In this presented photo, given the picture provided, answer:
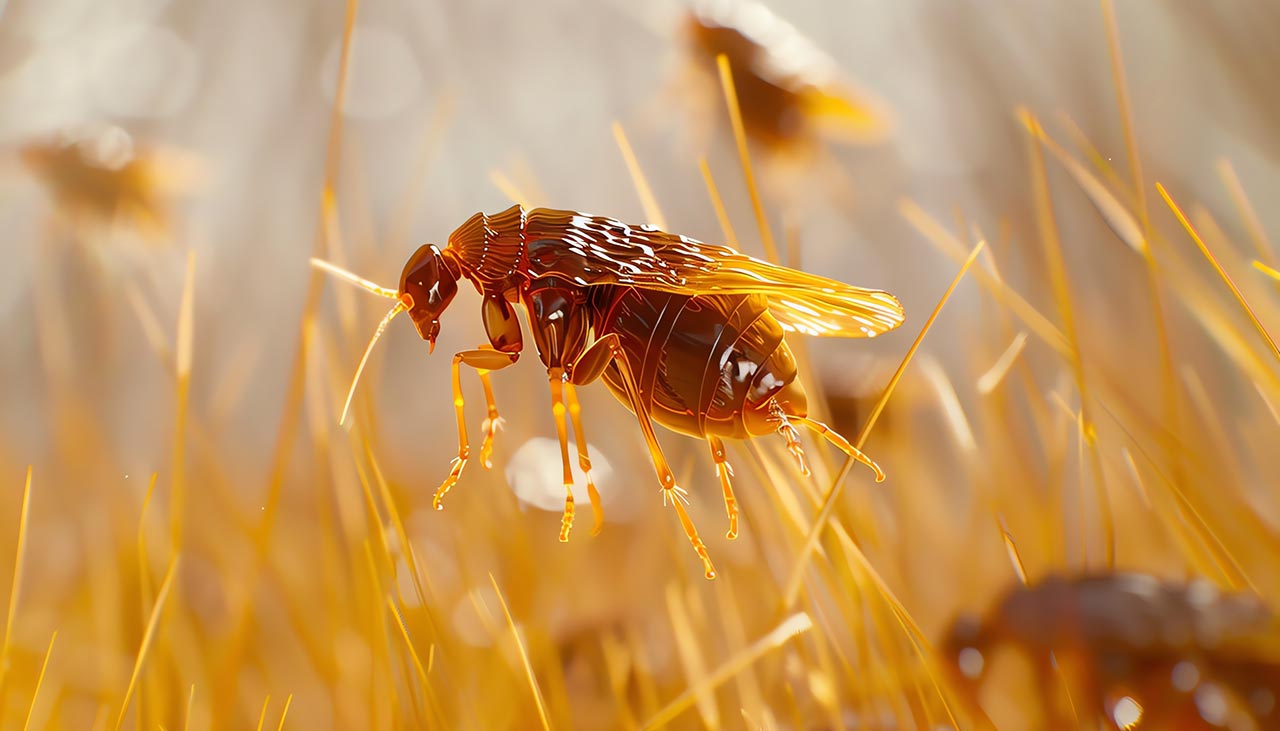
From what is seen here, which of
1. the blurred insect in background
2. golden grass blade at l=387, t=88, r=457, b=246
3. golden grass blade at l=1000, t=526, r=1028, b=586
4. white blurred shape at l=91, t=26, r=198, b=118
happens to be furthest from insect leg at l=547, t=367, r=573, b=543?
white blurred shape at l=91, t=26, r=198, b=118

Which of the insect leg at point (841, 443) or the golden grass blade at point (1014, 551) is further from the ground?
the insect leg at point (841, 443)

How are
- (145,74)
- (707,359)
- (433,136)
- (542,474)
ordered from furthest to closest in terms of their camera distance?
(145,74) → (433,136) → (542,474) → (707,359)

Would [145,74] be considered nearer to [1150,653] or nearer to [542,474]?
[542,474]

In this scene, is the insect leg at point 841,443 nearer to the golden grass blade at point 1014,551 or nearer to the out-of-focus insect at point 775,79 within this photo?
the golden grass blade at point 1014,551

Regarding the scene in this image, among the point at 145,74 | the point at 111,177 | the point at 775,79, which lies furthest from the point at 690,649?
the point at 145,74

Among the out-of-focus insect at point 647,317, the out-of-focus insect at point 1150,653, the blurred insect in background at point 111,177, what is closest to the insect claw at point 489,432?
the out-of-focus insect at point 647,317

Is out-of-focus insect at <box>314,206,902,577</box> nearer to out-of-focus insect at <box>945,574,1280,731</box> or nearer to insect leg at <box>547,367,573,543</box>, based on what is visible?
insect leg at <box>547,367,573,543</box>
